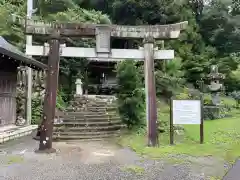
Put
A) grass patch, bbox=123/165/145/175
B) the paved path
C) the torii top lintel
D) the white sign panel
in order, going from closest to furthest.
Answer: the paved path → grass patch, bbox=123/165/145/175 → the torii top lintel → the white sign panel

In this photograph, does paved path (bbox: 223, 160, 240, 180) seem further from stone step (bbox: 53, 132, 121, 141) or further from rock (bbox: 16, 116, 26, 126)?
rock (bbox: 16, 116, 26, 126)

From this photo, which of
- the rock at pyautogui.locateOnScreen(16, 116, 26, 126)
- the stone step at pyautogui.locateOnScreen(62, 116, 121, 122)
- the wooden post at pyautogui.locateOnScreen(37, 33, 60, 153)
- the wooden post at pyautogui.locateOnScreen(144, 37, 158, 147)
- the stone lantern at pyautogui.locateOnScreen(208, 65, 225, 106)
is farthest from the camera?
Answer: the stone lantern at pyautogui.locateOnScreen(208, 65, 225, 106)

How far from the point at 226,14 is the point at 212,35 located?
3.29 m

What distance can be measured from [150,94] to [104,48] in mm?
2051

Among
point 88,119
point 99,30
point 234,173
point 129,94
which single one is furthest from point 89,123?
point 234,173

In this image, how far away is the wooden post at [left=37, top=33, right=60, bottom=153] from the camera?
7873 mm

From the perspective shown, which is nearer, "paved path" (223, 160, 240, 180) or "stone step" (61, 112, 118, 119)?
"paved path" (223, 160, 240, 180)

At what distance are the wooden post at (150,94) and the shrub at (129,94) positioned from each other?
6.67 feet

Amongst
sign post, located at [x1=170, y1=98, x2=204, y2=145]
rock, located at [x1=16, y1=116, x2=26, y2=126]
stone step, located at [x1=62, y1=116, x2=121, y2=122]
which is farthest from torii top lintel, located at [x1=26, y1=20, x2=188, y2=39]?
rock, located at [x1=16, y1=116, x2=26, y2=126]

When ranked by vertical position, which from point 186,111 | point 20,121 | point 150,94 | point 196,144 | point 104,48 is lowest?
point 196,144

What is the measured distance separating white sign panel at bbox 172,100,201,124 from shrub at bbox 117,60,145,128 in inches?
75.4

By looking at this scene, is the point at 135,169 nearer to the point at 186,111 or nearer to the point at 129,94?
the point at 186,111

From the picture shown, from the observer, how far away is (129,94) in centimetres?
1102

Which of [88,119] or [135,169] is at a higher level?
[88,119]
